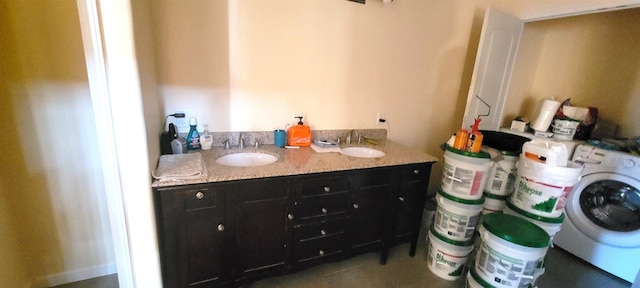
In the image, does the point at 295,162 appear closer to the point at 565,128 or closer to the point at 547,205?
the point at 547,205

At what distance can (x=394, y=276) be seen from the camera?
1.85m

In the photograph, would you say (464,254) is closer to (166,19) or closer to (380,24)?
(380,24)

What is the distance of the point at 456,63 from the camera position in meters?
2.46

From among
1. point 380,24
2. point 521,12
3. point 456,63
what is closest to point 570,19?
point 521,12

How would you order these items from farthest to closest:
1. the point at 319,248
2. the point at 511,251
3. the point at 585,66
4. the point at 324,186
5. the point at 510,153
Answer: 1. the point at 585,66
2. the point at 510,153
3. the point at 319,248
4. the point at 324,186
5. the point at 511,251

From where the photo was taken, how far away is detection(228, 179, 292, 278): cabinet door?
4.42 feet

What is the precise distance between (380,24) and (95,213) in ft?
7.69

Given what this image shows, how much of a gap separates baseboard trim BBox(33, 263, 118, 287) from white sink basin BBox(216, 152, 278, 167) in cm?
102

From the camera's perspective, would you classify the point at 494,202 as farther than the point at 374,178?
Yes

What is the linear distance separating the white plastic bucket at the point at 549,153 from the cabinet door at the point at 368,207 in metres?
0.87

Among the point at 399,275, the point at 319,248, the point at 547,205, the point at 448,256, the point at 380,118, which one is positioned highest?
the point at 380,118

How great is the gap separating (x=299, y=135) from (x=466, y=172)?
3.77ft

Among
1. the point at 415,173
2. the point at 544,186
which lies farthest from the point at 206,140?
the point at 544,186

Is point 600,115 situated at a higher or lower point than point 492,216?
higher
